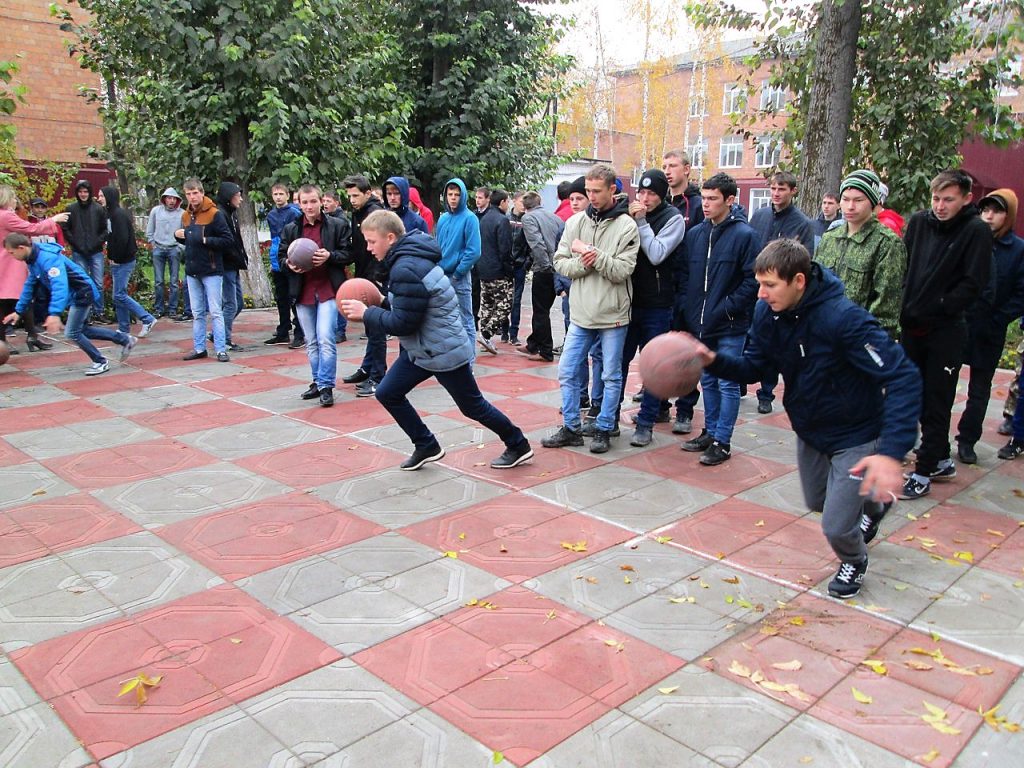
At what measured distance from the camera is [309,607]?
3984 millimetres

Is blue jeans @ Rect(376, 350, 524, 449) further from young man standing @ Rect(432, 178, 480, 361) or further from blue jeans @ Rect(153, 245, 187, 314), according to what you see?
blue jeans @ Rect(153, 245, 187, 314)

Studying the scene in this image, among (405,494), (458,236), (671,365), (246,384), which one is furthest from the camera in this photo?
(458,236)

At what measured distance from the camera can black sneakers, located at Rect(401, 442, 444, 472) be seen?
6.05 meters

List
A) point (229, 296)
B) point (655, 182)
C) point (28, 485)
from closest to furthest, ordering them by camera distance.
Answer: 1. point (28, 485)
2. point (655, 182)
3. point (229, 296)

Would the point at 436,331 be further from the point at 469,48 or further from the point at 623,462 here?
the point at 469,48

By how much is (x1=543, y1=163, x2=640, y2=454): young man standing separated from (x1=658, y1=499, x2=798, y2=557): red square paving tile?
4.45 feet

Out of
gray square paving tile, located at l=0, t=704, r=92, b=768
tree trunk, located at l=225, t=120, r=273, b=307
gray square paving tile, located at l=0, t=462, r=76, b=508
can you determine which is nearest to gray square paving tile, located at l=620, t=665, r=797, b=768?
gray square paving tile, located at l=0, t=704, r=92, b=768

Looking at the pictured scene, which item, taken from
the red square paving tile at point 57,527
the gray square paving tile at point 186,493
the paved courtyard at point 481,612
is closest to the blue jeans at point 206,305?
the paved courtyard at point 481,612

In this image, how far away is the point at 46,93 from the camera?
66.6 ft

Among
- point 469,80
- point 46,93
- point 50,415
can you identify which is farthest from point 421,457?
point 46,93

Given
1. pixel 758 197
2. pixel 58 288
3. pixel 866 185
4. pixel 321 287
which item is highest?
pixel 758 197

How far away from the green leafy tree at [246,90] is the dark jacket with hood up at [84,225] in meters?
2.29

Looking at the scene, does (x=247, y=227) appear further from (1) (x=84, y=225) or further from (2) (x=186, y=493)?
(2) (x=186, y=493)

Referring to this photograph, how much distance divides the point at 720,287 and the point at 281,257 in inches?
212
